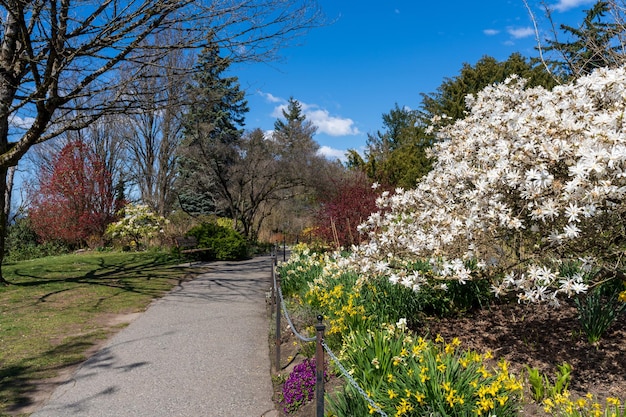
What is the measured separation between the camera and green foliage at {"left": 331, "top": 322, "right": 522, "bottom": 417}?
2617 millimetres

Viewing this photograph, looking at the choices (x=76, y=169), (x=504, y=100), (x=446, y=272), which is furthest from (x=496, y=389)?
(x=76, y=169)

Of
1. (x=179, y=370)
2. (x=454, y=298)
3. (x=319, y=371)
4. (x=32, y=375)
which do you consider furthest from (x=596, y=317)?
(x=32, y=375)

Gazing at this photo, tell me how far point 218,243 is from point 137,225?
4109 millimetres

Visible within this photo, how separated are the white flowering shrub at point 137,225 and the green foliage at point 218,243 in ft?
8.32

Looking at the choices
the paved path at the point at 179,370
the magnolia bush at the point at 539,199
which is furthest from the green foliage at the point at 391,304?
the paved path at the point at 179,370

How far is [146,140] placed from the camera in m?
22.6

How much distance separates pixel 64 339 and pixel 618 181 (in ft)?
22.1

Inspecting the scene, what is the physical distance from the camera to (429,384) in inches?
108

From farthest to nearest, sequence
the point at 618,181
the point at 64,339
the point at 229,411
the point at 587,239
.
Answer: the point at 64,339
the point at 229,411
the point at 587,239
the point at 618,181

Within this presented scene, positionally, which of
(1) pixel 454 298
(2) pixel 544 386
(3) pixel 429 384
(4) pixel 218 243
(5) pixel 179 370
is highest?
(4) pixel 218 243

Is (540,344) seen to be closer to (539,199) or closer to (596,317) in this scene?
(596,317)

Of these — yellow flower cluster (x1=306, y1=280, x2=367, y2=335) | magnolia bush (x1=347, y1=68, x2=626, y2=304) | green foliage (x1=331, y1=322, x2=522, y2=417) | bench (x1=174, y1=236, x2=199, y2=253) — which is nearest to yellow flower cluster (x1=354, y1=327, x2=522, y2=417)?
green foliage (x1=331, y1=322, x2=522, y2=417)

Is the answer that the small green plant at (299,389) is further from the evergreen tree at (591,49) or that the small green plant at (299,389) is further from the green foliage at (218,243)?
the green foliage at (218,243)

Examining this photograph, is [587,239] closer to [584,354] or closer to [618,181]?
[618,181]
